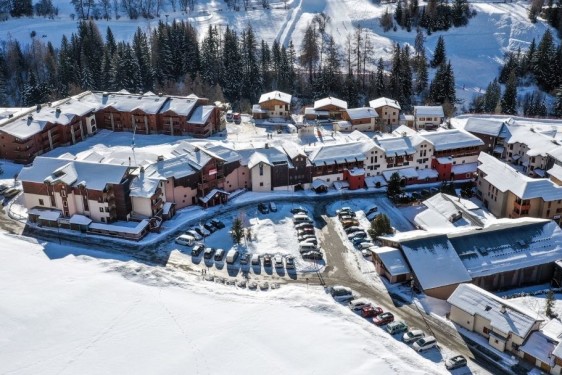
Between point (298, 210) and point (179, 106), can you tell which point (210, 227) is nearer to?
point (298, 210)

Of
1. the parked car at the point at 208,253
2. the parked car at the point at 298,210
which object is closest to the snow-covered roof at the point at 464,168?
the parked car at the point at 298,210

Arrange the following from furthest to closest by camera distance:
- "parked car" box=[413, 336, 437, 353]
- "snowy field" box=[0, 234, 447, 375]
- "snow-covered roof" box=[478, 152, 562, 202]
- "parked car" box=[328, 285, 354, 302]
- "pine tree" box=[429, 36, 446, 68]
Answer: "pine tree" box=[429, 36, 446, 68]
"snow-covered roof" box=[478, 152, 562, 202]
"parked car" box=[328, 285, 354, 302]
"parked car" box=[413, 336, 437, 353]
"snowy field" box=[0, 234, 447, 375]

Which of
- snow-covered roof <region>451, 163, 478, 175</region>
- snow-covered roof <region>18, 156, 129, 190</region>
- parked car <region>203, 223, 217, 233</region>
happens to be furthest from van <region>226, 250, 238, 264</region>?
snow-covered roof <region>451, 163, 478, 175</region>

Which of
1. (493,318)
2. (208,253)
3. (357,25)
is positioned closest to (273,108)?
(208,253)

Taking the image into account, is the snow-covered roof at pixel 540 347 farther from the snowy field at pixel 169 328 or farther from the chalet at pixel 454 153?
the chalet at pixel 454 153

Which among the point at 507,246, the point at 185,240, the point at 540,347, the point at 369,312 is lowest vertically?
the point at 540,347

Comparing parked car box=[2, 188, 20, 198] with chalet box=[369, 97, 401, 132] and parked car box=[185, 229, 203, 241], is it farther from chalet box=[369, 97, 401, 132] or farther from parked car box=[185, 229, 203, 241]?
chalet box=[369, 97, 401, 132]

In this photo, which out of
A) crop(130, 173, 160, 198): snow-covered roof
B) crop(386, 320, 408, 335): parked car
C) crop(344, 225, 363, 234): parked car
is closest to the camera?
crop(386, 320, 408, 335): parked car

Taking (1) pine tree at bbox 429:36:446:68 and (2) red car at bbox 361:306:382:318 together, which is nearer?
(2) red car at bbox 361:306:382:318
